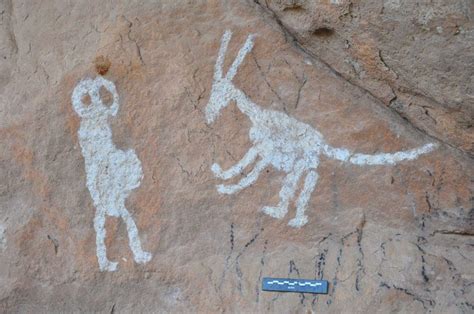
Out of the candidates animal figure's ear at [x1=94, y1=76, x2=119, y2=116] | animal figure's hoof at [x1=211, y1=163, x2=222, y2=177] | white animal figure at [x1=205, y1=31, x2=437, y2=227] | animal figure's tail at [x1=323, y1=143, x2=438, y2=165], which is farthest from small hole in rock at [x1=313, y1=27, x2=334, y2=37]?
animal figure's ear at [x1=94, y1=76, x2=119, y2=116]

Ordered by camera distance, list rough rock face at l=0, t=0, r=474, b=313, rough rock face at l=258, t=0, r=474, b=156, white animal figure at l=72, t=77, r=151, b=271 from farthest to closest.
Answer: white animal figure at l=72, t=77, r=151, b=271, rough rock face at l=0, t=0, r=474, b=313, rough rock face at l=258, t=0, r=474, b=156

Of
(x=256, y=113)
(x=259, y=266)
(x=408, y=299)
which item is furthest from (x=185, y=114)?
(x=408, y=299)

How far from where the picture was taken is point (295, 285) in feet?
6.57

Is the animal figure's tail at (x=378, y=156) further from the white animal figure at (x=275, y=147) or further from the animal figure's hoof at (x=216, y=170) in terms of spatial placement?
the animal figure's hoof at (x=216, y=170)

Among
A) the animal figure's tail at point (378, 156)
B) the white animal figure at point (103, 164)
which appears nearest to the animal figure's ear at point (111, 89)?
the white animal figure at point (103, 164)

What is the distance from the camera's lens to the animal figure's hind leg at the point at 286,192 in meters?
2.05

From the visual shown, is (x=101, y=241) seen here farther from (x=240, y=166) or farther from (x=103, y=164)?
(x=240, y=166)

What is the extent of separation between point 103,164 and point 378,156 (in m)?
0.74

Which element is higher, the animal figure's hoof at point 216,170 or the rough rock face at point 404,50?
the rough rock face at point 404,50

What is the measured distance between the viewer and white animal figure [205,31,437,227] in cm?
204

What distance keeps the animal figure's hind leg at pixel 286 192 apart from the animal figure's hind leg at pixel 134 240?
0.35 m

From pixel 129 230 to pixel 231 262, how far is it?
0.29 m

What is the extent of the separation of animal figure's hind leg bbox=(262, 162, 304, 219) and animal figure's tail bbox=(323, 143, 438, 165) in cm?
9

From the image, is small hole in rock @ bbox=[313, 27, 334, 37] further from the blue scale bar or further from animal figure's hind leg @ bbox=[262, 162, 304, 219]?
the blue scale bar
